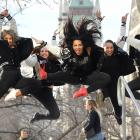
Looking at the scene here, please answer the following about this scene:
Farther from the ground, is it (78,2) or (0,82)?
(0,82)

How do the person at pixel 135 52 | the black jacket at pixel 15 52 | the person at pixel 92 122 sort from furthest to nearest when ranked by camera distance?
the person at pixel 92 122, the black jacket at pixel 15 52, the person at pixel 135 52

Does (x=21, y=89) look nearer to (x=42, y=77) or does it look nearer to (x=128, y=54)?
(x=42, y=77)

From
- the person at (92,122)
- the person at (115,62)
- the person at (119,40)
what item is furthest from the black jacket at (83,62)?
the person at (92,122)

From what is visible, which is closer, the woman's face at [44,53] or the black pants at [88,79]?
the black pants at [88,79]

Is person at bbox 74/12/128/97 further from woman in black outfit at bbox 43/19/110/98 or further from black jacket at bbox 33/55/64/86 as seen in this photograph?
black jacket at bbox 33/55/64/86

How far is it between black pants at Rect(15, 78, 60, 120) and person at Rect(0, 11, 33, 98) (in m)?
0.15

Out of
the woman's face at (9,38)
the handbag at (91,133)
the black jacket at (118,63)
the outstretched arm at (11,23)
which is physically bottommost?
the handbag at (91,133)

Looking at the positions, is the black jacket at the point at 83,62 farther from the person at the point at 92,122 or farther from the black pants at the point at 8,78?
the person at the point at 92,122

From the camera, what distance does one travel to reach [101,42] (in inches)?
425

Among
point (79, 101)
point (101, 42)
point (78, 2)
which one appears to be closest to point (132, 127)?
point (79, 101)

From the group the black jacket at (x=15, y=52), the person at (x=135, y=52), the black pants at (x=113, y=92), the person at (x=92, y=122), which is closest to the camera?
the person at (x=135, y=52)

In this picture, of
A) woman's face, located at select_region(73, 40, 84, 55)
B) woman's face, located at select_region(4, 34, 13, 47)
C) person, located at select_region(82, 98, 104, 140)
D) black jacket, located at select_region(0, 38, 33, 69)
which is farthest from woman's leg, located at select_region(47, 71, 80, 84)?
person, located at select_region(82, 98, 104, 140)

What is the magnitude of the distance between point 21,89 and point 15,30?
3.29 feet

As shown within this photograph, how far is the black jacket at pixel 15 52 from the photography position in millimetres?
10296
